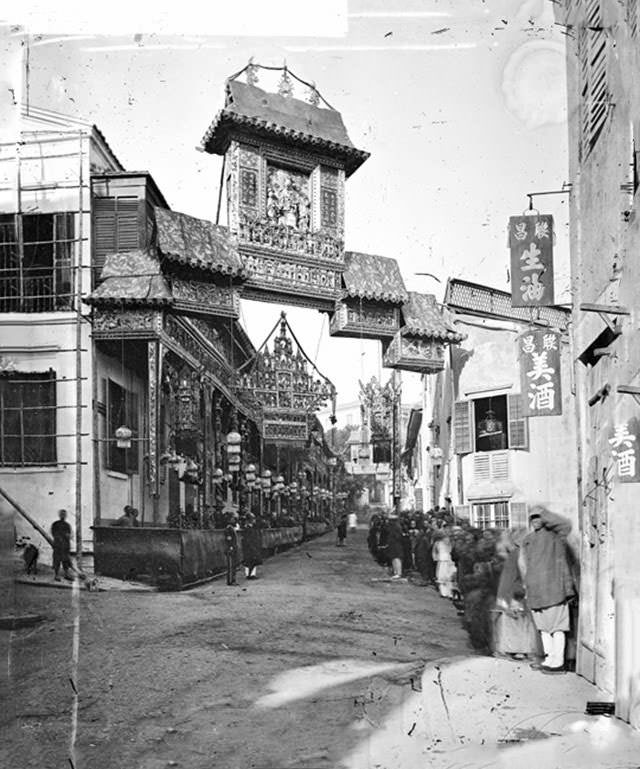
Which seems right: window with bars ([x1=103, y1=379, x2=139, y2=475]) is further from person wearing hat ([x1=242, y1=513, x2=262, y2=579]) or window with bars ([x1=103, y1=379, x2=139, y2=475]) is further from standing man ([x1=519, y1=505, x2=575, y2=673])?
standing man ([x1=519, y1=505, x2=575, y2=673])

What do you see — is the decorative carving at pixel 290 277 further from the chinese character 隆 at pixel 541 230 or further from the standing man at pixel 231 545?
the standing man at pixel 231 545

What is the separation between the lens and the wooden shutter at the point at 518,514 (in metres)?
5.70

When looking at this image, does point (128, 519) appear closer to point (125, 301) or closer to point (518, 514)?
point (125, 301)

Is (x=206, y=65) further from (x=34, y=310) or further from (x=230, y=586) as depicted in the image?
(x=230, y=586)

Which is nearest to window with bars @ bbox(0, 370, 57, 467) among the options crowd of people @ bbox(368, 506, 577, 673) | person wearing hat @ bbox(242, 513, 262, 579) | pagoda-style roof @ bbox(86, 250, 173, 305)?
pagoda-style roof @ bbox(86, 250, 173, 305)

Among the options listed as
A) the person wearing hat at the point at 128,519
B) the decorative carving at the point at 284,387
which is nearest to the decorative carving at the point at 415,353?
the decorative carving at the point at 284,387

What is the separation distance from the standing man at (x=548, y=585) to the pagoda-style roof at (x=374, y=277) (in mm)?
1602

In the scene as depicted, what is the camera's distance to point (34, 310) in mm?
5719

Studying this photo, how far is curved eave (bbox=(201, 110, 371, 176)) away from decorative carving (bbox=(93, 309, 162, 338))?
1.11 m

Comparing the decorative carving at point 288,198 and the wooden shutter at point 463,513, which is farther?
the wooden shutter at point 463,513

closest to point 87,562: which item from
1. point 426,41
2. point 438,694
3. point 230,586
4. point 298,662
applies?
point 230,586

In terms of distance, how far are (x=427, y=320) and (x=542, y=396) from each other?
85 centimetres

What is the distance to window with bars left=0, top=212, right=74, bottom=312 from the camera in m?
5.71

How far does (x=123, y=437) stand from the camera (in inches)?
217
